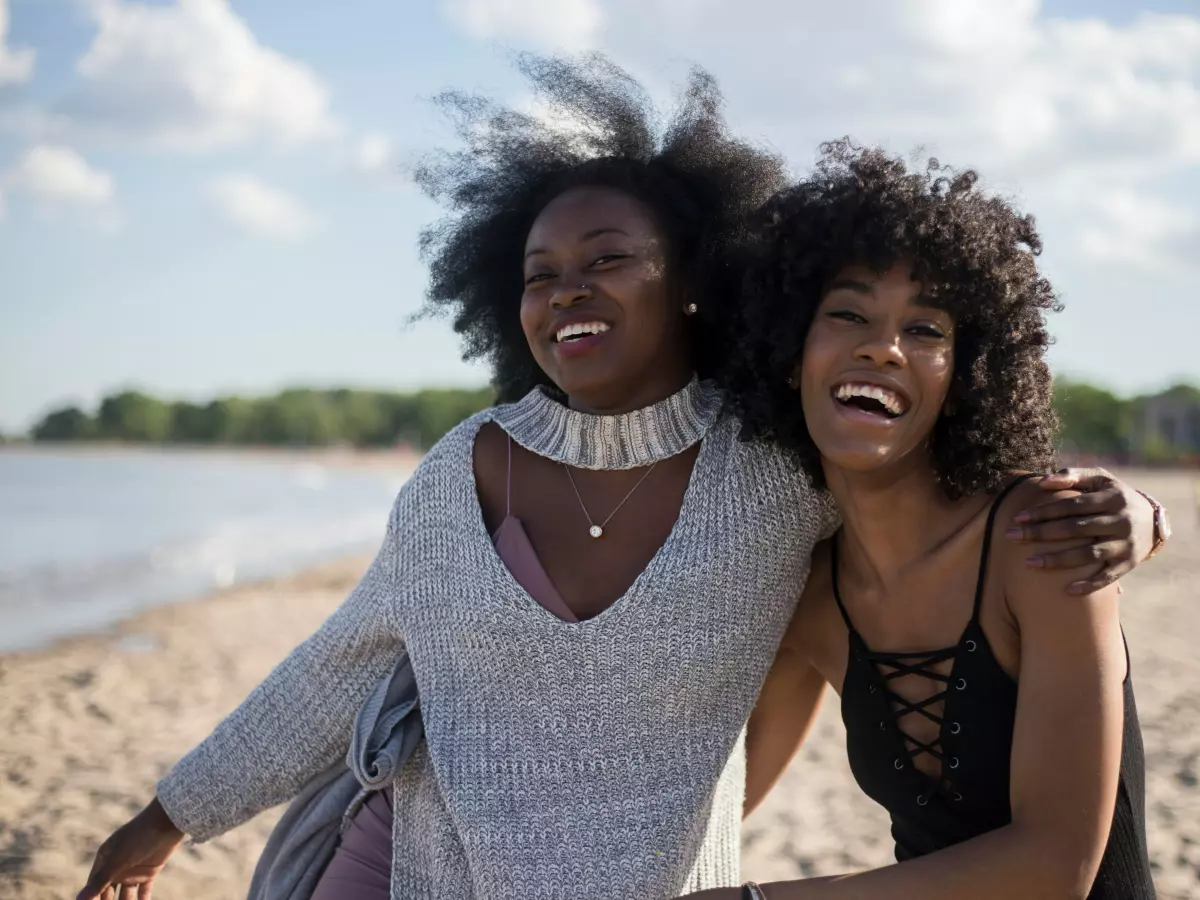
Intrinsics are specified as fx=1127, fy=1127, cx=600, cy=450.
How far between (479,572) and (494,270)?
1.12 m

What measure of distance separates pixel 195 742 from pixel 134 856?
4263mm

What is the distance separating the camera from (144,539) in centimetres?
2195

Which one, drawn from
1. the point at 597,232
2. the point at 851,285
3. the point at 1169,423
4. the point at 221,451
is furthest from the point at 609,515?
the point at 221,451

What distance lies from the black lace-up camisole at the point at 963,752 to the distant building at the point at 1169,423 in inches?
2061

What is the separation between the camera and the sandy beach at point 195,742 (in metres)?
4.69

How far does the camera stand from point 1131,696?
2.31m

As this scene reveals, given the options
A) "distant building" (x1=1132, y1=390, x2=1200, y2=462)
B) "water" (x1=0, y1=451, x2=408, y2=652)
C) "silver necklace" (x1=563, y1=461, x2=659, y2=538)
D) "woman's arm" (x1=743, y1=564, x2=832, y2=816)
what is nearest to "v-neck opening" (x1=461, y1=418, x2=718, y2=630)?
"silver necklace" (x1=563, y1=461, x2=659, y2=538)

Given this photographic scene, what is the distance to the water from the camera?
13.6m

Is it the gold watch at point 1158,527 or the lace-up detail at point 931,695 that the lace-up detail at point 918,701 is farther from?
the gold watch at point 1158,527

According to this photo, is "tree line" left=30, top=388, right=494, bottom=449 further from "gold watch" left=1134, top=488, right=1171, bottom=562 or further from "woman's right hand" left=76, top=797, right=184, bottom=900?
"gold watch" left=1134, top=488, right=1171, bottom=562

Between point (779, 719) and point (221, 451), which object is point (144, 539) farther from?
point (221, 451)

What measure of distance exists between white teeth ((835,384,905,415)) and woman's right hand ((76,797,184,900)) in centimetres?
204

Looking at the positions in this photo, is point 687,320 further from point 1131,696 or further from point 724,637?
point 1131,696

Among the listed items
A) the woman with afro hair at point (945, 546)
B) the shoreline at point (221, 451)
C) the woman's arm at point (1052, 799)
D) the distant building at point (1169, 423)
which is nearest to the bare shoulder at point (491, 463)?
the woman with afro hair at point (945, 546)
